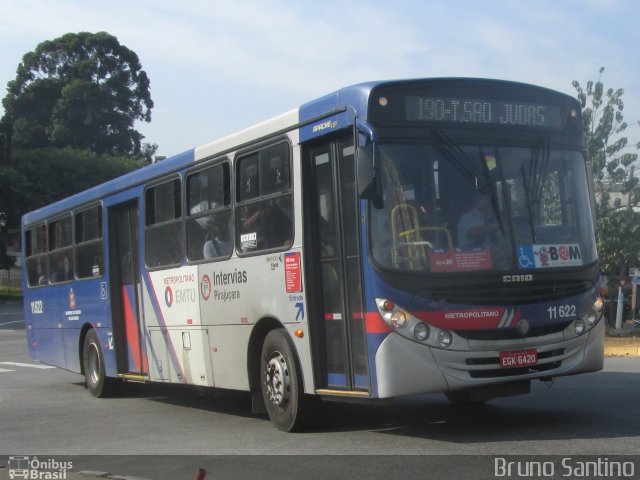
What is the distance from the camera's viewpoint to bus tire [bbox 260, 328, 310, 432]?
358 inches

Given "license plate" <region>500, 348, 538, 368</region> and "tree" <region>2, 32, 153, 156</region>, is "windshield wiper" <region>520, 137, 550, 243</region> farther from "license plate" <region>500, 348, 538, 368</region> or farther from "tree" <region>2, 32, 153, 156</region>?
"tree" <region>2, 32, 153, 156</region>

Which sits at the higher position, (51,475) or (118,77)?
(118,77)

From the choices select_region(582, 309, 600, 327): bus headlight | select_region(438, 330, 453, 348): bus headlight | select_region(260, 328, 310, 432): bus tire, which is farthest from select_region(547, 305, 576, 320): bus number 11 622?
select_region(260, 328, 310, 432): bus tire

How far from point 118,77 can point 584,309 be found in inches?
2720

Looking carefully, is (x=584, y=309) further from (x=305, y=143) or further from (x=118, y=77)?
(x=118, y=77)

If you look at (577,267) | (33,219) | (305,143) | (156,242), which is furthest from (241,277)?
(33,219)

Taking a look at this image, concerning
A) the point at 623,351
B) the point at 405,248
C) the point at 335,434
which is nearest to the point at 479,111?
the point at 405,248

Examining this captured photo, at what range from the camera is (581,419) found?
917 cm

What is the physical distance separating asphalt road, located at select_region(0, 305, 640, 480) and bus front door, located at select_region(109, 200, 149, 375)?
0.69 meters

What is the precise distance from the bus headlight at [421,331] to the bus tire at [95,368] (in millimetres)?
7538

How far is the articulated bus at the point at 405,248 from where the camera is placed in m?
8.03

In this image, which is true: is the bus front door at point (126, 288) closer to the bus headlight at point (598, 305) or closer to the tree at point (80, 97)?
the bus headlight at point (598, 305)

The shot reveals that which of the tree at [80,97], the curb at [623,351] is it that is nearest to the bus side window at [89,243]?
the curb at [623,351]

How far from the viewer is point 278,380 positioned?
9.35 meters
